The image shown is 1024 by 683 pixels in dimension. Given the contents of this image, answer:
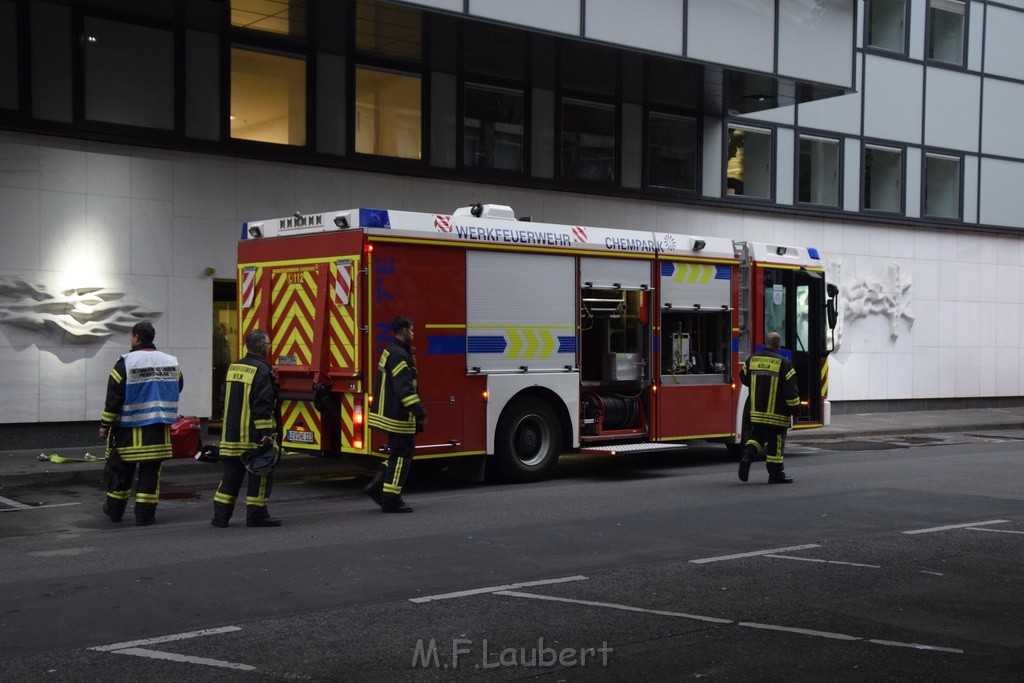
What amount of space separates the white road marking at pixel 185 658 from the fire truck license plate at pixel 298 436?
652 cm

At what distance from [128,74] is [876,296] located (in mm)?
16787

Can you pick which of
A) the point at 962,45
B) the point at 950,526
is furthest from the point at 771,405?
the point at 962,45

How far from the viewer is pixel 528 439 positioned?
1359 centimetres

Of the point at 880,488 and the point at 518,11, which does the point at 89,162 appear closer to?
the point at 518,11

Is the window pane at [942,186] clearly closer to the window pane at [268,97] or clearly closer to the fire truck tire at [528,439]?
the window pane at [268,97]

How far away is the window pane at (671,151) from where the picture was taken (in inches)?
899

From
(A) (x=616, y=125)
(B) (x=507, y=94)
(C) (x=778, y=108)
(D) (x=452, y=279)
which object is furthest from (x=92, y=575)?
(C) (x=778, y=108)

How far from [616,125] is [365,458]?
1168 centimetres

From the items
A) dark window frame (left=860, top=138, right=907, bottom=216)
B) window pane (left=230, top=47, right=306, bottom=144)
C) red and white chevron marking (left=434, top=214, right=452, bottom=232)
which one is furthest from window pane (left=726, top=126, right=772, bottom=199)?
red and white chevron marking (left=434, top=214, right=452, bottom=232)

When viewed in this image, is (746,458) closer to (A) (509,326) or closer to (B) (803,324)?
(A) (509,326)

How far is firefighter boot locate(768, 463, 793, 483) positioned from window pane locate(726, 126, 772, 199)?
37.9ft

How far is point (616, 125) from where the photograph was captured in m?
22.2

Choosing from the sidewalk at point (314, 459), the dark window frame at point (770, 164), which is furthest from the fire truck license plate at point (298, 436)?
the dark window frame at point (770, 164)

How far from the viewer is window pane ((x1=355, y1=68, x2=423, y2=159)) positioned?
1892 cm
